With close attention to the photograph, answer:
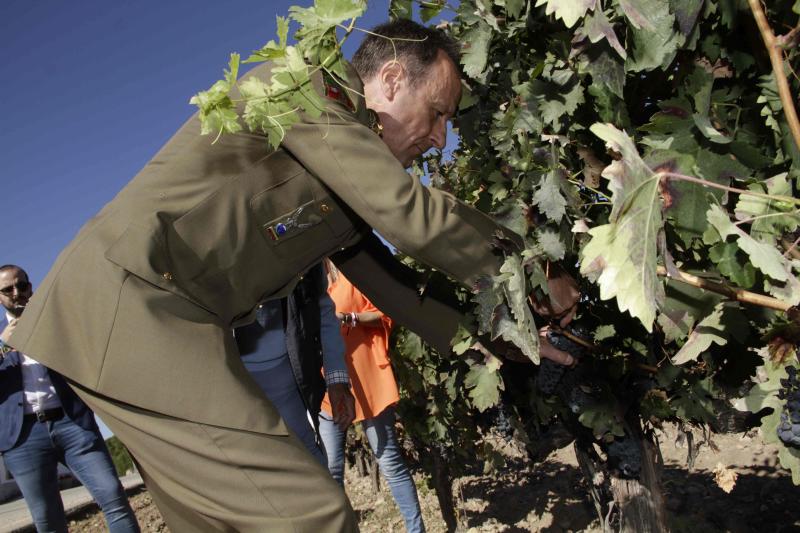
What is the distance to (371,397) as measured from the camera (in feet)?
15.4

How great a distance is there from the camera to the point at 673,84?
1650 millimetres

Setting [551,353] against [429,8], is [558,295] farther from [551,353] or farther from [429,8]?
[429,8]

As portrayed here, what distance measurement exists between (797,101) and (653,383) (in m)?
1.09

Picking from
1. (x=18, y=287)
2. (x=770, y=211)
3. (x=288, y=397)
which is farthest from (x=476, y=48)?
(x=18, y=287)

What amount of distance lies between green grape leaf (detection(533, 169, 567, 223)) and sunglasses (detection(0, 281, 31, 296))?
4305mm

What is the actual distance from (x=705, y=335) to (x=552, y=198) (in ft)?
1.57

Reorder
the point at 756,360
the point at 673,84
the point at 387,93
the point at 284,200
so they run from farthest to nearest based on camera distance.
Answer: the point at 387,93 → the point at 284,200 → the point at 756,360 → the point at 673,84

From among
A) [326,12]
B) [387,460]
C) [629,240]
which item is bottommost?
[387,460]

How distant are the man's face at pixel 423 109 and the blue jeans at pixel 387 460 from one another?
2.67 metres

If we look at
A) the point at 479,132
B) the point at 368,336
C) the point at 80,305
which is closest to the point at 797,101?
the point at 479,132

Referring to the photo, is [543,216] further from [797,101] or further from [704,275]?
[797,101]

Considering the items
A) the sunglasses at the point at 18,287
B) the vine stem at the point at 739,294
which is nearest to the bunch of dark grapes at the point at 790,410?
the vine stem at the point at 739,294

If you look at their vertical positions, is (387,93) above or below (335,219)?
above

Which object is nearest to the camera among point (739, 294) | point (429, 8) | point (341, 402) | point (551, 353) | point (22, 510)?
point (739, 294)
